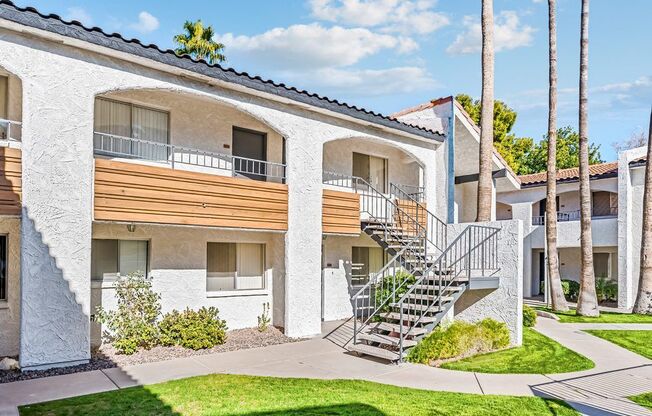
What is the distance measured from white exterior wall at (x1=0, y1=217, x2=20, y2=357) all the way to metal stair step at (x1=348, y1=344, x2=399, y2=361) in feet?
21.8

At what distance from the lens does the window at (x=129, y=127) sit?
35.4 feet

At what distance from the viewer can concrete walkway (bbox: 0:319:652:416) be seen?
7.46m

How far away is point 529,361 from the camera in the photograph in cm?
1012

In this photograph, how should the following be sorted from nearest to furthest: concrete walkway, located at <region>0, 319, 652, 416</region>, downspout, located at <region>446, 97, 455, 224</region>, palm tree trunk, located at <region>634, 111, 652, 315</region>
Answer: concrete walkway, located at <region>0, 319, 652, 416</region>
downspout, located at <region>446, 97, 455, 224</region>
palm tree trunk, located at <region>634, 111, 652, 315</region>

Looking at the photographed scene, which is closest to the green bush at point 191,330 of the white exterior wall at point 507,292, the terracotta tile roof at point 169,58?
the terracotta tile roof at point 169,58

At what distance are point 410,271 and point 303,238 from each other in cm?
313

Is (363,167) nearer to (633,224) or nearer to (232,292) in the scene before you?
(232,292)

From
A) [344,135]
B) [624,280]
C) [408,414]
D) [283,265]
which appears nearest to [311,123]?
[344,135]

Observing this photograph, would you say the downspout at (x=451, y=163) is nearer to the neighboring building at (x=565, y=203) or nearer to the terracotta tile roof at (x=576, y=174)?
the neighboring building at (x=565, y=203)

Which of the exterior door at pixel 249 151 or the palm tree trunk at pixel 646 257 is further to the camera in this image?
the palm tree trunk at pixel 646 257

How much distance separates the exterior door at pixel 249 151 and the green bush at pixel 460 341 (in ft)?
19.7

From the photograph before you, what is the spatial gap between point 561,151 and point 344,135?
Answer: 36651 millimetres

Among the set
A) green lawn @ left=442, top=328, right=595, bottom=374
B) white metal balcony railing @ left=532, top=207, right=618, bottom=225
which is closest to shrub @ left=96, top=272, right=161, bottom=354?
green lawn @ left=442, top=328, right=595, bottom=374

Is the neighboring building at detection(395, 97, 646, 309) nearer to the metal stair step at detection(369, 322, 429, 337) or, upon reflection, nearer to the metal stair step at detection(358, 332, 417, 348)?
the metal stair step at detection(369, 322, 429, 337)
